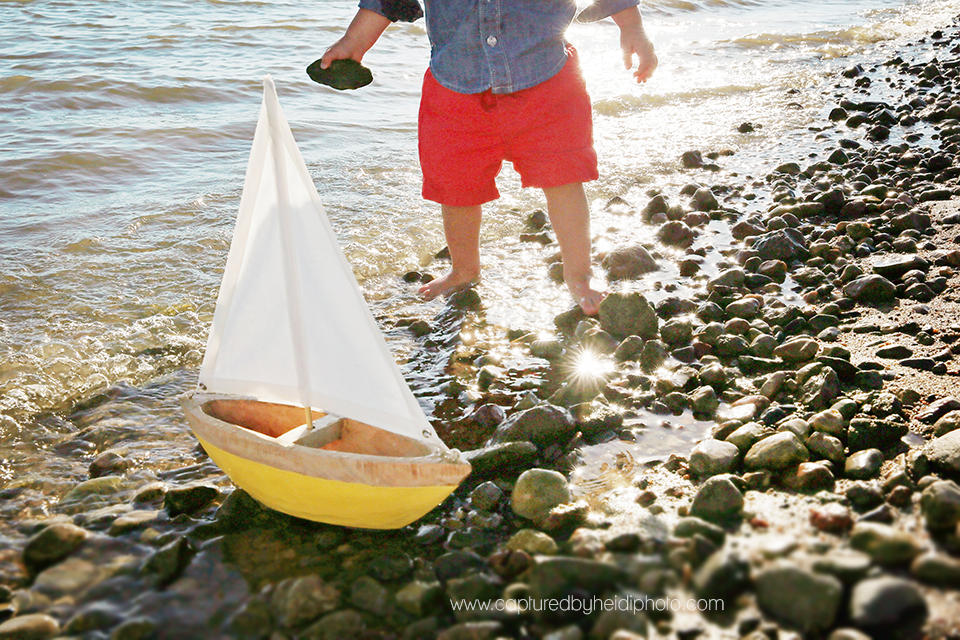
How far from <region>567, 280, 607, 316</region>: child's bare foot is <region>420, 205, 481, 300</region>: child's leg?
0.61 meters

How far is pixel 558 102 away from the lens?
12.4 ft

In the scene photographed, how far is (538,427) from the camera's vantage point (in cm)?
279

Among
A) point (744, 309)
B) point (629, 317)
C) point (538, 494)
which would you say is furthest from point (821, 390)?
point (538, 494)

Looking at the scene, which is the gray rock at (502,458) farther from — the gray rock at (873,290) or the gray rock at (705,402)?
the gray rock at (873,290)

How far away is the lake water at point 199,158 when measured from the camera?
3607 mm

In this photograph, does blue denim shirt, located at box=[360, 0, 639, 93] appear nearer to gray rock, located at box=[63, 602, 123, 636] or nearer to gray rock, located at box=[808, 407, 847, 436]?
gray rock, located at box=[808, 407, 847, 436]

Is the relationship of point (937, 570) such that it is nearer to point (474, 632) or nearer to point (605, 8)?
point (474, 632)

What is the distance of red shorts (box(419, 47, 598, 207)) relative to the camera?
12.3 ft

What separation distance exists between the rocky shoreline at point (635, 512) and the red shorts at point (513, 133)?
725 millimetres

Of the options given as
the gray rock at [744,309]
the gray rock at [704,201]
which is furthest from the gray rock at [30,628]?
the gray rock at [704,201]

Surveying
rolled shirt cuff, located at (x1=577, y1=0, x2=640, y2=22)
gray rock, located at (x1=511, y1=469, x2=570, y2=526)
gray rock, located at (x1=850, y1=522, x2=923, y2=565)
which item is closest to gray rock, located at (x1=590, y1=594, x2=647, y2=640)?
gray rock, located at (x1=850, y1=522, x2=923, y2=565)

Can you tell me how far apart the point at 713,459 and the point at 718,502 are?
12.7 inches

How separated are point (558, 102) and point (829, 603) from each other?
2825mm

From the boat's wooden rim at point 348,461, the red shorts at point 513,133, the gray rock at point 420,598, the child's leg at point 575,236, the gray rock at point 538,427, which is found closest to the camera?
the gray rock at point 420,598
